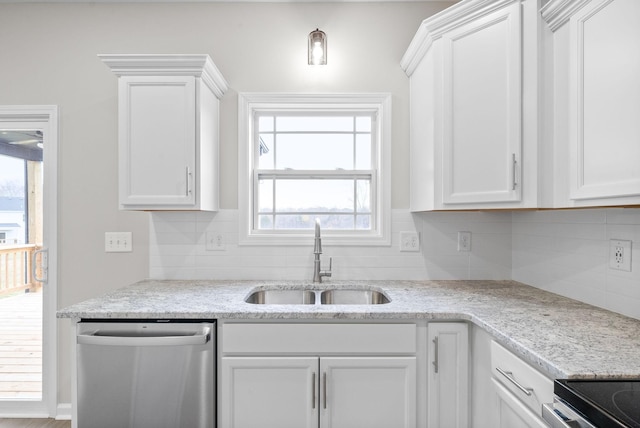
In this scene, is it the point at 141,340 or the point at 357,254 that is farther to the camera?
the point at 357,254

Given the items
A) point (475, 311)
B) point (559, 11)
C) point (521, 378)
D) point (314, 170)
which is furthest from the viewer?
point (314, 170)

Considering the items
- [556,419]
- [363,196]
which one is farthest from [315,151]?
[556,419]

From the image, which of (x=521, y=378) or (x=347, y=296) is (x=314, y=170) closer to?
(x=347, y=296)

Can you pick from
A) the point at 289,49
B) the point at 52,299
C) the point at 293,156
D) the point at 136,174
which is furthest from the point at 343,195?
the point at 52,299

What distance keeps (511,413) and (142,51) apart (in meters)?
2.69

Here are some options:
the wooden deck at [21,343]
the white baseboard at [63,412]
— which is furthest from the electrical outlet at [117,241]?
the white baseboard at [63,412]

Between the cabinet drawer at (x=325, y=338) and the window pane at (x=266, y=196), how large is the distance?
983 millimetres

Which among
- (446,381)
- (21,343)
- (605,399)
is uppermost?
(605,399)

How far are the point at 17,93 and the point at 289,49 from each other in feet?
5.69

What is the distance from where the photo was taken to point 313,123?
2.44m

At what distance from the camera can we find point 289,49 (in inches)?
91.7

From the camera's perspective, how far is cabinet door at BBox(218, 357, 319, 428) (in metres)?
1.57

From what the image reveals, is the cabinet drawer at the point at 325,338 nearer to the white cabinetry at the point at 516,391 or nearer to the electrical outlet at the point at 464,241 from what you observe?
the white cabinetry at the point at 516,391

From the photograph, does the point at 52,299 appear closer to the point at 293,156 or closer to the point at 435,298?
the point at 293,156
